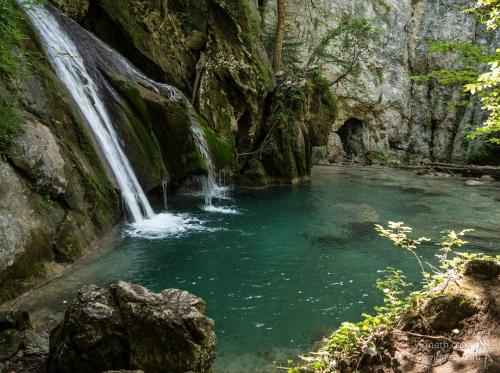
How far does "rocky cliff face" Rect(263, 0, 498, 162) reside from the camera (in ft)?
111

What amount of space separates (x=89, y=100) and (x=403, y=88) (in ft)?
108

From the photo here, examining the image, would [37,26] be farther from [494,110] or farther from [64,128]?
[494,110]

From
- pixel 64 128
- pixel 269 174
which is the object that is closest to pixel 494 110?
pixel 64 128

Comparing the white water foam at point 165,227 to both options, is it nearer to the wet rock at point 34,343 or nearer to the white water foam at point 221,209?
the white water foam at point 221,209

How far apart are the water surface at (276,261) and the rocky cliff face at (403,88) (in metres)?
19.5

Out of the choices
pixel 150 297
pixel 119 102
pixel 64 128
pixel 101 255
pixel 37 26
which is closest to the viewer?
pixel 150 297

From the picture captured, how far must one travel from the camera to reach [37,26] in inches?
404

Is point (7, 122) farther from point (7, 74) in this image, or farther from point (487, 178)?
point (487, 178)

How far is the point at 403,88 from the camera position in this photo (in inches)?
1443

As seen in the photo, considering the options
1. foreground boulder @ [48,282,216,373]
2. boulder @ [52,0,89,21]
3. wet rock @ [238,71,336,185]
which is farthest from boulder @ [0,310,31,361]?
wet rock @ [238,71,336,185]

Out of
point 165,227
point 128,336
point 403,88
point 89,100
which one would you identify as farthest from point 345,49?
point 128,336

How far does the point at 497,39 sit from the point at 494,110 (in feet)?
114

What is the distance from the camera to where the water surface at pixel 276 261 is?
5945 millimetres

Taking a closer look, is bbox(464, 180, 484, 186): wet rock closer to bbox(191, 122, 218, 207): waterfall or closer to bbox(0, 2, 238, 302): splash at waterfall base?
bbox(191, 122, 218, 207): waterfall
